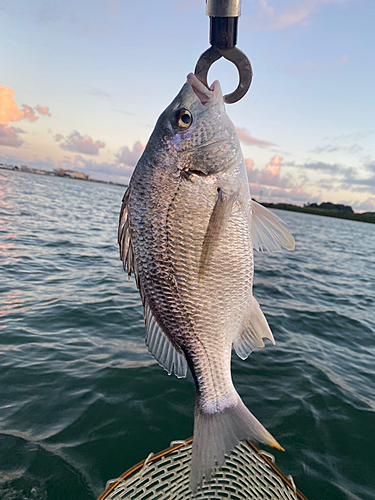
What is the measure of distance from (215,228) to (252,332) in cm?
75

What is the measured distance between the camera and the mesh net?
8.88 feet

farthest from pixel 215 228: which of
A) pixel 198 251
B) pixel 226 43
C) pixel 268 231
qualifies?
pixel 226 43

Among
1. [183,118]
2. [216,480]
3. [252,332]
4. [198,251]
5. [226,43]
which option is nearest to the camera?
[226,43]

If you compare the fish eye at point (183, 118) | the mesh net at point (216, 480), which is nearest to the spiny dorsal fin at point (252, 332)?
the fish eye at point (183, 118)

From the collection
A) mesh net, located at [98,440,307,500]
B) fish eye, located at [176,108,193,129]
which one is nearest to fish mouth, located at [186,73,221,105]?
fish eye, located at [176,108,193,129]

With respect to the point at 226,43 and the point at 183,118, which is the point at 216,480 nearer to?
the point at 183,118

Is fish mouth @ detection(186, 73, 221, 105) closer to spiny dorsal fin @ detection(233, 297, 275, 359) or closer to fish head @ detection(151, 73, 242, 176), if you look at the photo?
fish head @ detection(151, 73, 242, 176)

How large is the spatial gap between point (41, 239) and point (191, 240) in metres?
13.9

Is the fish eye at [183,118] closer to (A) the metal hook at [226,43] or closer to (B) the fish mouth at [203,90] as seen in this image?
(B) the fish mouth at [203,90]

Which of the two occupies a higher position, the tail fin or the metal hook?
the metal hook

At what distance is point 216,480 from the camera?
3033 millimetres

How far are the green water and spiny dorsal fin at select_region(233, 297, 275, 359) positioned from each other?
21.8 inches

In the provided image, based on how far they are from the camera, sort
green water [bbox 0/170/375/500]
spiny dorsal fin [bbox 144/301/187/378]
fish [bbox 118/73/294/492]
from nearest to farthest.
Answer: fish [bbox 118/73/294/492], spiny dorsal fin [bbox 144/301/187/378], green water [bbox 0/170/375/500]

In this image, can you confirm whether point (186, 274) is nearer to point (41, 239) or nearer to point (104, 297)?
point (104, 297)
